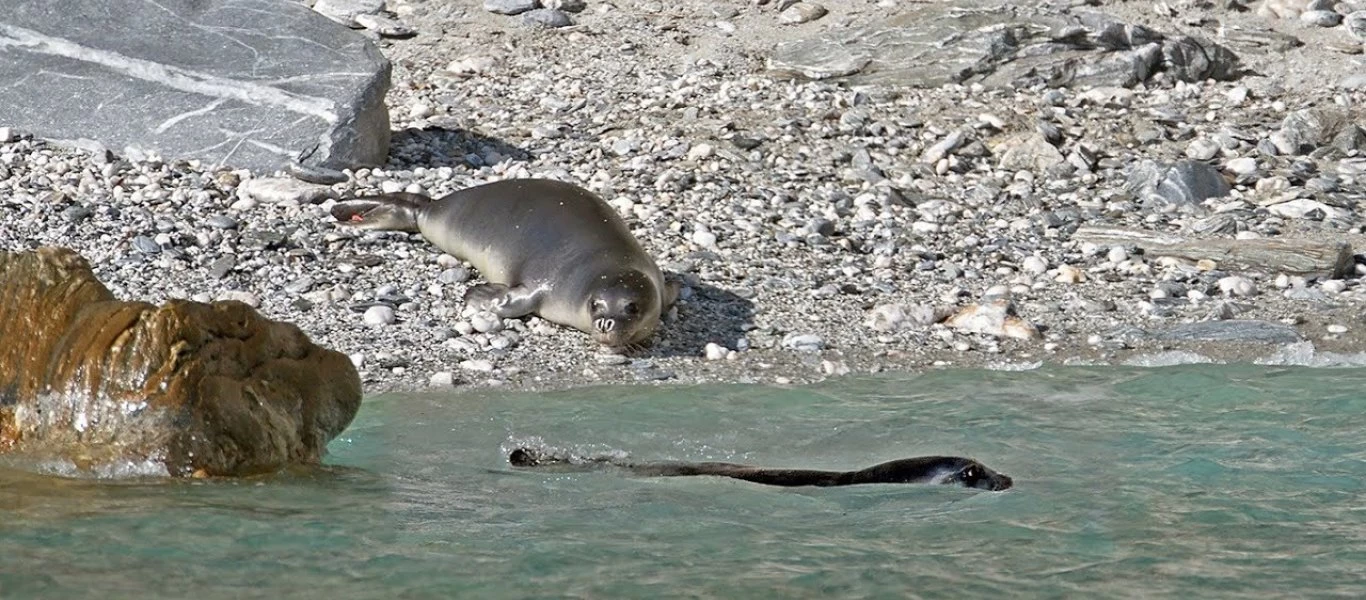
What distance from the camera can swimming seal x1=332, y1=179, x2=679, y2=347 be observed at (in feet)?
23.6

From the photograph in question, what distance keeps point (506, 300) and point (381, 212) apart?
1.23 metres

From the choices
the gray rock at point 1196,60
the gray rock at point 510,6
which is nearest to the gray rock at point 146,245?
the gray rock at point 510,6

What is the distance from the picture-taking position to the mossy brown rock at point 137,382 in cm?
470

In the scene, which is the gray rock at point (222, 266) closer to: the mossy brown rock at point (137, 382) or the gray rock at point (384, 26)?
the mossy brown rock at point (137, 382)

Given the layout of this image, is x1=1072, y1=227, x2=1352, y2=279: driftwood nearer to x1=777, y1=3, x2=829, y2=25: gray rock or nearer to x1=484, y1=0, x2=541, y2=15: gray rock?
x1=777, y1=3, x2=829, y2=25: gray rock

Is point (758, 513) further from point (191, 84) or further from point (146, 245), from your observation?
point (191, 84)

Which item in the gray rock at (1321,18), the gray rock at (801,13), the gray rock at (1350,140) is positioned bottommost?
the gray rock at (1350,140)

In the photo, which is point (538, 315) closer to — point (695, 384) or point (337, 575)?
point (695, 384)

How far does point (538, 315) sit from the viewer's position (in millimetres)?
7551

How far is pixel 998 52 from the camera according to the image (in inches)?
425

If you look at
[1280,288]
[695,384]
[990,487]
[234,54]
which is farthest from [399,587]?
[234,54]

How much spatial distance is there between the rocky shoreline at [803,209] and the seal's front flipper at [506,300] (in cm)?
8

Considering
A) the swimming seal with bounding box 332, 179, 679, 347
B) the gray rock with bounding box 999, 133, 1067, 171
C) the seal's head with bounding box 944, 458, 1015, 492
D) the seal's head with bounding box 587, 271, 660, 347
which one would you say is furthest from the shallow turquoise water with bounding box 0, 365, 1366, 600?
the gray rock with bounding box 999, 133, 1067, 171

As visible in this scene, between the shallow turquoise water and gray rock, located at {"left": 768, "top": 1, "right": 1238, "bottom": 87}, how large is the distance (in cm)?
461
